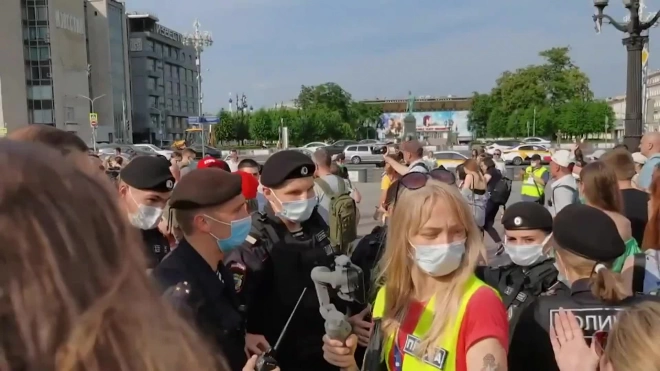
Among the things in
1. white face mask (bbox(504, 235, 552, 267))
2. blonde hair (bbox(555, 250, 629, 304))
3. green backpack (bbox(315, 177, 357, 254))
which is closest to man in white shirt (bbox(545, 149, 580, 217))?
green backpack (bbox(315, 177, 357, 254))

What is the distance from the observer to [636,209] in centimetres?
495

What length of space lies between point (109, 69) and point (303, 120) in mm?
25883

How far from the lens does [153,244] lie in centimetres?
387

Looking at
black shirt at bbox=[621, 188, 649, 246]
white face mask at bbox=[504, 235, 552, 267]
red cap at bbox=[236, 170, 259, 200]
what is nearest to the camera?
white face mask at bbox=[504, 235, 552, 267]

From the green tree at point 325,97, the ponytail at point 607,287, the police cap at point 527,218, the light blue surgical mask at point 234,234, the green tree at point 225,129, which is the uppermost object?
the green tree at point 325,97

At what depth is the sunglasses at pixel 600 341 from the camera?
2.17m

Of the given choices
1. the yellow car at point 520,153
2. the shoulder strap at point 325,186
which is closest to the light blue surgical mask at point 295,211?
the shoulder strap at point 325,186

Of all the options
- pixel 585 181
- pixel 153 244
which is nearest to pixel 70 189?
pixel 153 244

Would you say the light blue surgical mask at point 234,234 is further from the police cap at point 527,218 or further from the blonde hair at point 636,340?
the police cap at point 527,218

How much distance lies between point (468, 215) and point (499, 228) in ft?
31.7

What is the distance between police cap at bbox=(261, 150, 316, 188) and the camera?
3.54 metres

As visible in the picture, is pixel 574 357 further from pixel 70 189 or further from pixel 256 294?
pixel 70 189

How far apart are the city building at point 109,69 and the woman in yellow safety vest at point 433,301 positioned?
74840 mm

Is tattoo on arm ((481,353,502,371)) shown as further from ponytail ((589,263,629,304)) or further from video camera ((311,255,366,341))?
ponytail ((589,263,629,304))
